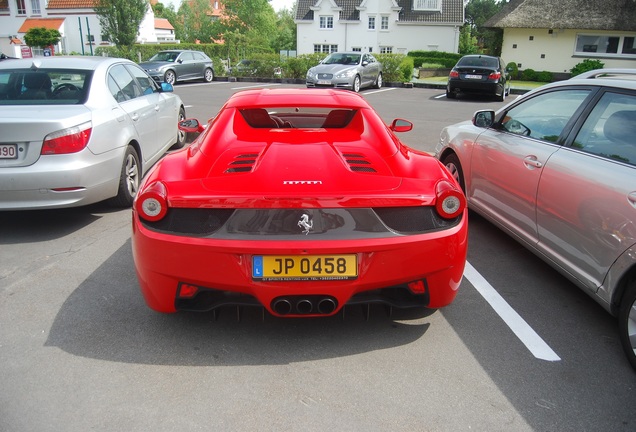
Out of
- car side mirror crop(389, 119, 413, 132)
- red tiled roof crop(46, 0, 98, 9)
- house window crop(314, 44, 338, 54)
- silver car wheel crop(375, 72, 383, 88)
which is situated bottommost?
silver car wheel crop(375, 72, 383, 88)

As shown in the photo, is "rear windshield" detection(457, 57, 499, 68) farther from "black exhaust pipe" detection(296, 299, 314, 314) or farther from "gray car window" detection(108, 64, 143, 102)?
"black exhaust pipe" detection(296, 299, 314, 314)

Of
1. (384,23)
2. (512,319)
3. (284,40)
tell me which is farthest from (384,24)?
(512,319)

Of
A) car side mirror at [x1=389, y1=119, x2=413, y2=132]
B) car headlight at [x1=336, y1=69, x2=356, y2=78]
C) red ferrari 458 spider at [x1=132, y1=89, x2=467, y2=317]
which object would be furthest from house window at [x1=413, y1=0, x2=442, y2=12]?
red ferrari 458 spider at [x1=132, y1=89, x2=467, y2=317]

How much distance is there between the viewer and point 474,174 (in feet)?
16.6

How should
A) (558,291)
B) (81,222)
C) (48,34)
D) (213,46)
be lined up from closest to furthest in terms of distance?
(558,291) → (81,222) → (213,46) → (48,34)

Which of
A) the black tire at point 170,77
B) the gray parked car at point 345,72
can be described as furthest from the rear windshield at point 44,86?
the black tire at point 170,77

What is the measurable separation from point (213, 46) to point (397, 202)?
3814 centimetres

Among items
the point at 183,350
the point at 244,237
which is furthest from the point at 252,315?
the point at 244,237

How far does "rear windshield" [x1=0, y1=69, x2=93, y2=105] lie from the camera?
5246 mm

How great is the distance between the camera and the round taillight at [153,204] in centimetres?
285

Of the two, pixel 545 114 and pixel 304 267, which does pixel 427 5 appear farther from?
pixel 304 267

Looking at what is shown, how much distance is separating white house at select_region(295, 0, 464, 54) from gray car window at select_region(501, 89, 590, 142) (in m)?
48.4

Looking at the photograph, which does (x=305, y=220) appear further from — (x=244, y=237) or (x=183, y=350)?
(x=183, y=350)

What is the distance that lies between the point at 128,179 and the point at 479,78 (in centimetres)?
1581
